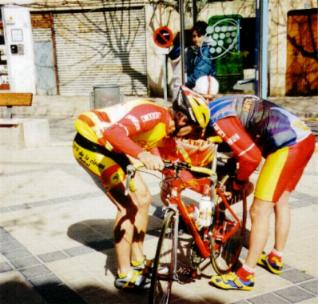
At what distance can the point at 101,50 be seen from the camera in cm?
1803

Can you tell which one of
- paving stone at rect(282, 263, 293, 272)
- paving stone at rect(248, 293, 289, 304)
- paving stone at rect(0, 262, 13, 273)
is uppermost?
paving stone at rect(0, 262, 13, 273)

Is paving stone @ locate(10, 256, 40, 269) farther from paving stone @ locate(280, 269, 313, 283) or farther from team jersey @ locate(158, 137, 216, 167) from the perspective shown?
paving stone @ locate(280, 269, 313, 283)

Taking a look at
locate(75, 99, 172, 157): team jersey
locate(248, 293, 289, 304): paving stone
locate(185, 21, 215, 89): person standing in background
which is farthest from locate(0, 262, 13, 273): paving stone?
locate(185, 21, 215, 89): person standing in background

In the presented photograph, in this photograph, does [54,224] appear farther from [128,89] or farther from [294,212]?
[128,89]

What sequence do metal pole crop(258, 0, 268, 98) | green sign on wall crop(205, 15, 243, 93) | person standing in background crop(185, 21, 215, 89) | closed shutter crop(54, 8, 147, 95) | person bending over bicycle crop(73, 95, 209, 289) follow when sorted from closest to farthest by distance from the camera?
person bending over bicycle crop(73, 95, 209, 289) → metal pole crop(258, 0, 268, 98) → person standing in background crop(185, 21, 215, 89) → green sign on wall crop(205, 15, 243, 93) → closed shutter crop(54, 8, 147, 95)

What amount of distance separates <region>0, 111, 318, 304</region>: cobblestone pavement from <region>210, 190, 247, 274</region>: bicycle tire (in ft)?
0.62

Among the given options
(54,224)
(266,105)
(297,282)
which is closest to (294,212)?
(297,282)

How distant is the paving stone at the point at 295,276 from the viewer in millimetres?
3902

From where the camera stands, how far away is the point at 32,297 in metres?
3.73

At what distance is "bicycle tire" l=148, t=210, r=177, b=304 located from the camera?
322cm

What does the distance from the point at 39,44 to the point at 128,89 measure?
385 centimetres

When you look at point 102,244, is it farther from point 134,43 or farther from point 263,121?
point 134,43

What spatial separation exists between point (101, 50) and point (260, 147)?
15025mm

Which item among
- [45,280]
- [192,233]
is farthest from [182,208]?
[45,280]
